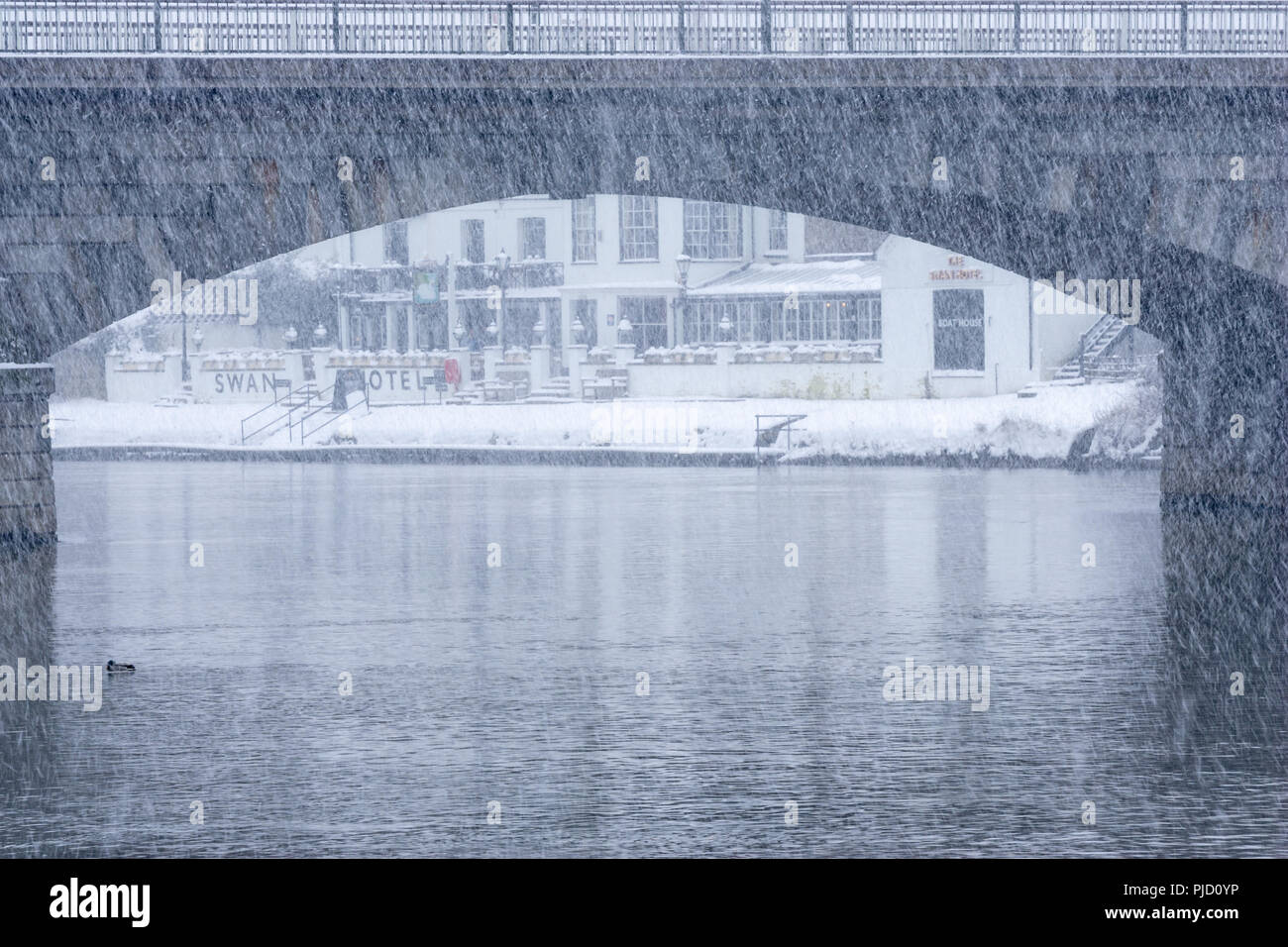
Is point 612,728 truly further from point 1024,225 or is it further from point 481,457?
point 481,457

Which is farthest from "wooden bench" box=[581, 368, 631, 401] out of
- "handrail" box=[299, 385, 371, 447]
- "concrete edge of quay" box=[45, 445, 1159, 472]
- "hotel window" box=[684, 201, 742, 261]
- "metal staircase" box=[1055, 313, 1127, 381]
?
"metal staircase" box=[1055, 313, 1127, 381]

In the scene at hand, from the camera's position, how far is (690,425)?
53.1 m

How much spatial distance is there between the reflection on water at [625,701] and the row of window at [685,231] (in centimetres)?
3828

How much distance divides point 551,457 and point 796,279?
1773 cm

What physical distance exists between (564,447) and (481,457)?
2040 millimetres

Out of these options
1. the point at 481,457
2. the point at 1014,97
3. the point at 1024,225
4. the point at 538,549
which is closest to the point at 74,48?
the point at 538,549

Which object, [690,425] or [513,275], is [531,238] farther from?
[690,425]

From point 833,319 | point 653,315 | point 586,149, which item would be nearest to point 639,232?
point 653,315

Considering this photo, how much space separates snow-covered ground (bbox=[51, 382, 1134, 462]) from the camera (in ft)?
156

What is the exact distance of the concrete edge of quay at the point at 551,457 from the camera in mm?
45281

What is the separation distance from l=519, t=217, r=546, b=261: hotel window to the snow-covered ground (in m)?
11.4

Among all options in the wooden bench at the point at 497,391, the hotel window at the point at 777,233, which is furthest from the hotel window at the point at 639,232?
the wooden bench at the point at 497,391

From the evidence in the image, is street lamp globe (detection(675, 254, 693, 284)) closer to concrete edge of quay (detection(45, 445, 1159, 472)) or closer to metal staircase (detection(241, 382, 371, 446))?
metal staircase (detection(241, 382, 371, 446))

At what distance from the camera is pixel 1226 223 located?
26.2 metres
